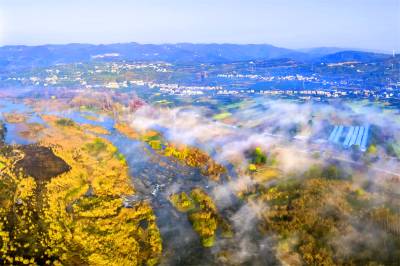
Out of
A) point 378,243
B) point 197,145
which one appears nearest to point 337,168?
point 378,243

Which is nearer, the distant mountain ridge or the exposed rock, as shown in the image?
the exposed rock

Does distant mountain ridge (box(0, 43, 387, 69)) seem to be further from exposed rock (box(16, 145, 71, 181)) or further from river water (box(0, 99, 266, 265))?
exposed rock (box(16, 145, 71, 181))

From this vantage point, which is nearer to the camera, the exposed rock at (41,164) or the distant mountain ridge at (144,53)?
the exposed rock at (41,164)

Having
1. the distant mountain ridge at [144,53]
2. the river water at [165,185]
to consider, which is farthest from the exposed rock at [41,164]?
the distant mountain ridge at [144,53]

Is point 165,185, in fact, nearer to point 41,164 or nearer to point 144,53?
point 41,164

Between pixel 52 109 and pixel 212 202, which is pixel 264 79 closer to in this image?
pixel 52 109

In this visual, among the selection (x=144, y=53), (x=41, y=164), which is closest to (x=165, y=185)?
(x=41, y=164)

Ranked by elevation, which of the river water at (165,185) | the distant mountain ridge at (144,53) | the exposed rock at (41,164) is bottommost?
the river water at (165,185)

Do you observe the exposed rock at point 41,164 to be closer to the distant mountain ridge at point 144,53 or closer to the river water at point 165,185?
the river water at point 165,185

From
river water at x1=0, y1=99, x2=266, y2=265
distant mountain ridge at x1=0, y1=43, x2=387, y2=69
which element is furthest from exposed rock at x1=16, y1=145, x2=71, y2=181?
distant mountain ridge at x1=0, y1=43, x2=387, y2=69
